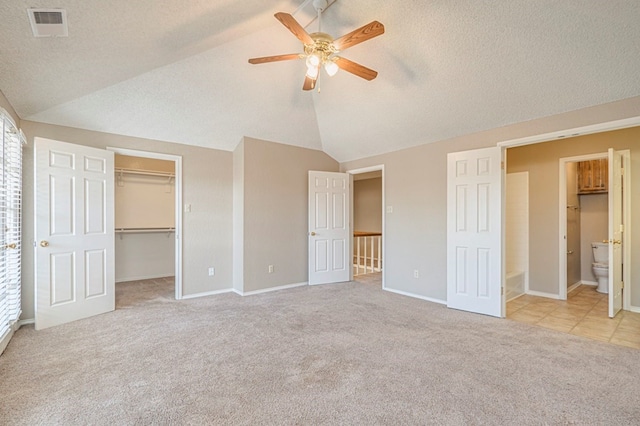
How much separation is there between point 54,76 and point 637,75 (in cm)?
542

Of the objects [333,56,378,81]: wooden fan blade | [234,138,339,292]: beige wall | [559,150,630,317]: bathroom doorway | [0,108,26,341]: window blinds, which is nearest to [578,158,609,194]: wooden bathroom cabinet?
[559,150,630,317]: bathroom doorway

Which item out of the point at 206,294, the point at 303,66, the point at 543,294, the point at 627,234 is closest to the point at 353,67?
the point at 303,66

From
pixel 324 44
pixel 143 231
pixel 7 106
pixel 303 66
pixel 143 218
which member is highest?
pixel 303 66

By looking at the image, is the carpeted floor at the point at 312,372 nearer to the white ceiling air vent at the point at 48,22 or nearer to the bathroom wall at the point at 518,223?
the bathroom wall at the point at 518,223

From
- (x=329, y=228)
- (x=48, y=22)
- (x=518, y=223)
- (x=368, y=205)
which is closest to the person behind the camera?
(x=48, y=22)

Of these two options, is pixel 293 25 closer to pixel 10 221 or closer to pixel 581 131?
pixel 581 131

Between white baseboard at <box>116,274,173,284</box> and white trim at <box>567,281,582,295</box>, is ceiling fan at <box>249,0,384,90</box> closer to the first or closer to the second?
white trim at <box>567,281,582,295</box>

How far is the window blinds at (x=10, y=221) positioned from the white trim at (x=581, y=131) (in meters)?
5.33

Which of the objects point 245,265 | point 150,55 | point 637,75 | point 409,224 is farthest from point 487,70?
point 245,265

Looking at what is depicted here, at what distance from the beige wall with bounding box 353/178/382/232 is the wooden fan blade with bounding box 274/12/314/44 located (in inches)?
238

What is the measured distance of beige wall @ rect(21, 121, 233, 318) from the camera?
4324mm

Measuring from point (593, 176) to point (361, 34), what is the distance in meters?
5.56

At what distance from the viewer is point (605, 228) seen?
520 centimetres

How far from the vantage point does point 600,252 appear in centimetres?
501
